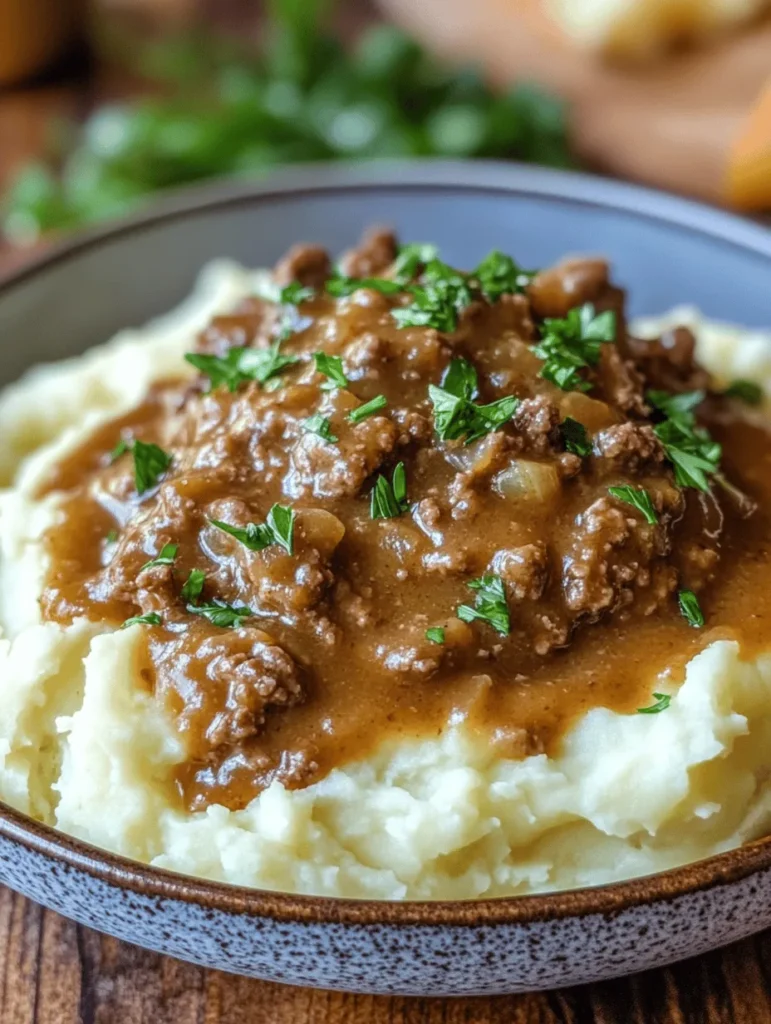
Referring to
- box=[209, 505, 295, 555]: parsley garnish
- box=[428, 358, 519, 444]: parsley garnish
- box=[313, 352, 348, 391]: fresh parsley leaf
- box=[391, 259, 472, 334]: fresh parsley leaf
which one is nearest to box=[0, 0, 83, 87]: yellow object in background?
box=[391, 259, 472, 334]: fresh parsley leaf

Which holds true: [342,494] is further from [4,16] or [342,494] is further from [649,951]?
[4,16]

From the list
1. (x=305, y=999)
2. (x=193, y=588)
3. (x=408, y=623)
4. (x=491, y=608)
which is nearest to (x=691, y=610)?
(x=491, y=608)

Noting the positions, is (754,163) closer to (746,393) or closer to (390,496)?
(746,393)

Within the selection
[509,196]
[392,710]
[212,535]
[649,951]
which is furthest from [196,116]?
[649,951]

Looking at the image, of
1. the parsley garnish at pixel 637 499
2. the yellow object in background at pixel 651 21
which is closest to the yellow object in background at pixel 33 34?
the yellow object in background at pixel 651 21

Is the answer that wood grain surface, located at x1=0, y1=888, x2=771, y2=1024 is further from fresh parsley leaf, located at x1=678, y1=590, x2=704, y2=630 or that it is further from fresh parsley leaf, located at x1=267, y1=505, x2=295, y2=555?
fresh parsley leaf, located at x1=267, y1=505, x2=295, y2=555

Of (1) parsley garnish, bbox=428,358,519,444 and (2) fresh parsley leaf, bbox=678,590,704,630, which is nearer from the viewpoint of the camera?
(2) fresh parsley leaf, bbox=678,590,704,630

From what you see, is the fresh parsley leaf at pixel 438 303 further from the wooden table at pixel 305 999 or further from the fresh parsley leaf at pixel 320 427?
the wooden table at pixel 305 999
